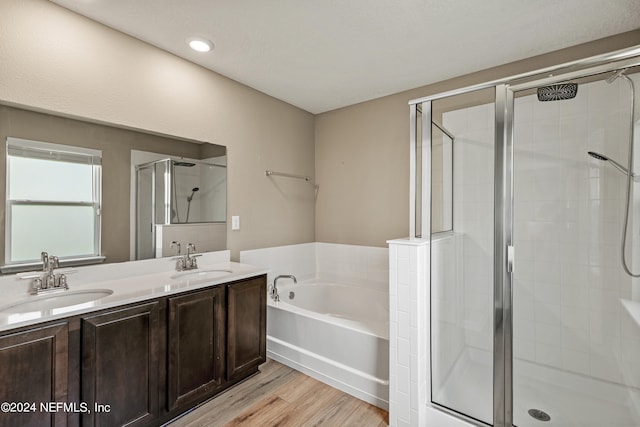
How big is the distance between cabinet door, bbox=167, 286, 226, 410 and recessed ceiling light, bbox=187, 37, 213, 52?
1.69 metres

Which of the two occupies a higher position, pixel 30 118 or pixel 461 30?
pixel 461 30

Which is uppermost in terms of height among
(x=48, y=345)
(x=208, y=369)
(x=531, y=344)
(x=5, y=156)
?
(x=5, y=156)

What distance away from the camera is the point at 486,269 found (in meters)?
1.76

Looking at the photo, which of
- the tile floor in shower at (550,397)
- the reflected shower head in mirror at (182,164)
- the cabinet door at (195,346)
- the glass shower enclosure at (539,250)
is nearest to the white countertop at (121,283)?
the cabinet door at (195,346)

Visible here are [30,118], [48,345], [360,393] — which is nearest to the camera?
[48,345]

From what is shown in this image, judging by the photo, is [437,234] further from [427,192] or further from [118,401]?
[118,401]

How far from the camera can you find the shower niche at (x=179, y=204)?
212 cm

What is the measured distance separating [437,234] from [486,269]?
13.1 inches

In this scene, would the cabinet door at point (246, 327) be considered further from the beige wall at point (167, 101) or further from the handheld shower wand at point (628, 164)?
the handheld shower wand at point (628, 164)

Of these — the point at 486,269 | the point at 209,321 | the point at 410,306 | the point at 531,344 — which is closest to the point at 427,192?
the point at 486,269

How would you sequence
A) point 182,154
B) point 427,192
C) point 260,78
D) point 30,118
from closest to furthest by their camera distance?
point 30,118, point 427,192, point 182,154, point 260,78

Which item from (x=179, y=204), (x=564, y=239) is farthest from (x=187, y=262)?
(x=564, y=239)

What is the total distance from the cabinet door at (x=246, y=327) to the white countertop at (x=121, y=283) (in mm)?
103

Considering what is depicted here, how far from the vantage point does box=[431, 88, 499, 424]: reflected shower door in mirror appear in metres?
1.71
